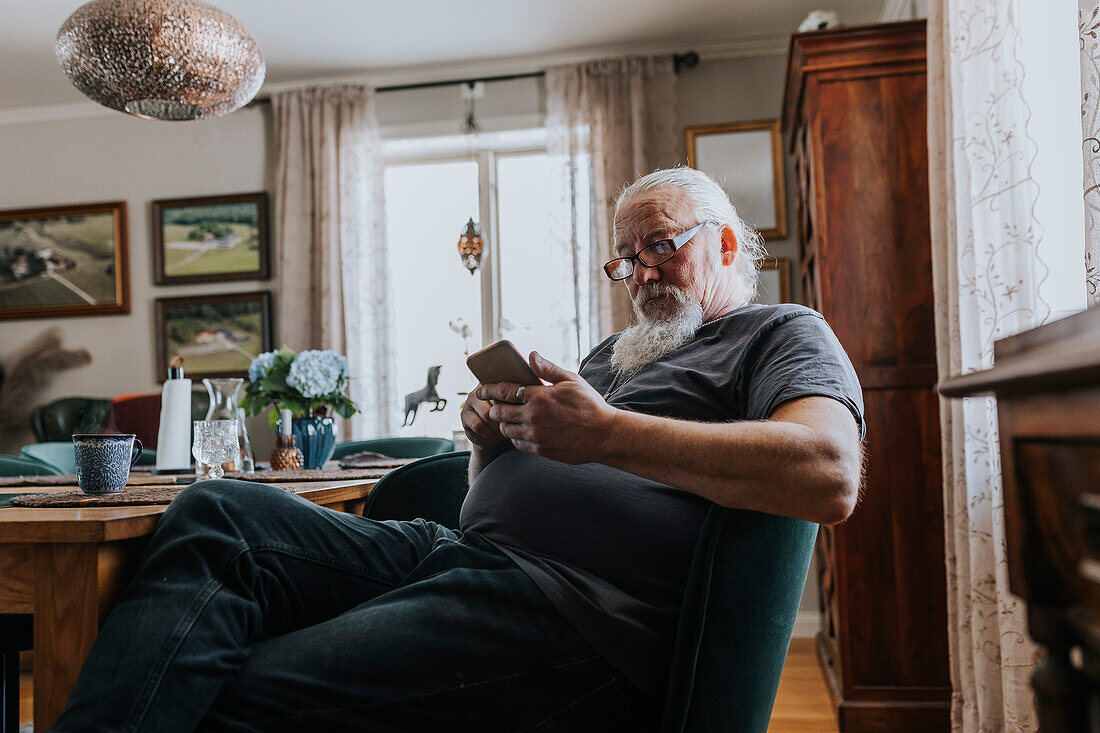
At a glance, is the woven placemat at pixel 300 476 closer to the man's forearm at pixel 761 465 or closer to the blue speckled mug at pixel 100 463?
the blue speckled mug at pixel 100 463

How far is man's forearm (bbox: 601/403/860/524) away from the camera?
3.18ft

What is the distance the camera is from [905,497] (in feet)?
7.64

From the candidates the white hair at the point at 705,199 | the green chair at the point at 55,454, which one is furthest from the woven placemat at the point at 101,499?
the green chair at the point at 55,454

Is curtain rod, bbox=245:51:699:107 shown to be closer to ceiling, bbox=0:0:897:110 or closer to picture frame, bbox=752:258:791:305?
ceiling, bbox=0:0:897:110

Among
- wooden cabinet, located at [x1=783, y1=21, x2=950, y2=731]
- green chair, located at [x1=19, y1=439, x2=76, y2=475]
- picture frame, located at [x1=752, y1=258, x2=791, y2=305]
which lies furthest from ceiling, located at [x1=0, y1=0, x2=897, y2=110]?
green chair, located at [x1=19, y1=439, x2=76, y2=475]

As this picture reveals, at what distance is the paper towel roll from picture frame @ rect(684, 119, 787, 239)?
263cm

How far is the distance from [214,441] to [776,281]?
273 centimetres

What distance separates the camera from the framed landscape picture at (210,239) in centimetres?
420

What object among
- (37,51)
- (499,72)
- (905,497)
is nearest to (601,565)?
(905,497)

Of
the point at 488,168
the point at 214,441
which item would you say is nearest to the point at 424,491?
the point at 214,441

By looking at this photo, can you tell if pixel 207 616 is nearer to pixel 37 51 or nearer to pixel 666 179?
pixel 666 179

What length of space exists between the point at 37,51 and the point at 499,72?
6.94 feet

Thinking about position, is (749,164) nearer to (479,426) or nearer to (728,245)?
(728,245)

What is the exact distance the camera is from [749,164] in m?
3.80
